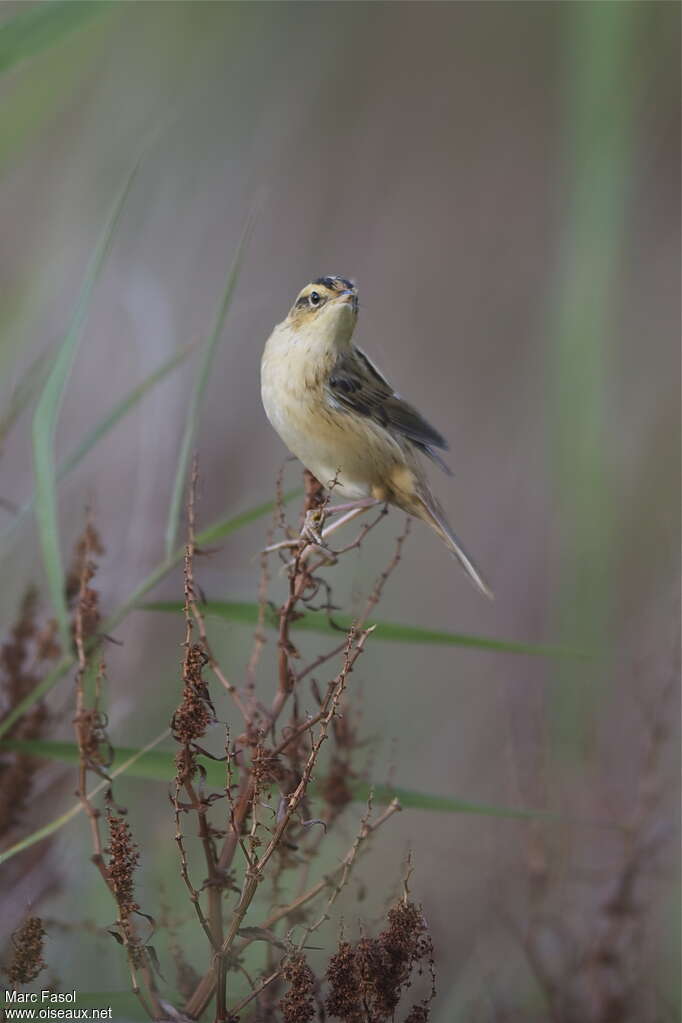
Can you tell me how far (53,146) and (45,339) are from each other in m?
1.41

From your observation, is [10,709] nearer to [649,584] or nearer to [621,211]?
[621,211]

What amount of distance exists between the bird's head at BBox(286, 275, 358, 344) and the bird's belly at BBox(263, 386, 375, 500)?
0.61 feet

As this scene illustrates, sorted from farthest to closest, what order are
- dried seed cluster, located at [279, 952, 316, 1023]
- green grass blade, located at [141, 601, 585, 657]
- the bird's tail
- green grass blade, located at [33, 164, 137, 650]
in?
the bird's tail → green grass blade, located at [141, 601, 585, 657] → green grass blade, located at [33, 164, 137, 650] → dried seed cluster, located at [279, 952, 316, 1023]

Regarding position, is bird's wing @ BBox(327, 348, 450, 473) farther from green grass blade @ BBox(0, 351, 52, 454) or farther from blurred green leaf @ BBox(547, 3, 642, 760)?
green grass blade @ BBox(0, 351, 52, 454)

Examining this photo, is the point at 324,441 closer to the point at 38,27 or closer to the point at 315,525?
the point at 315,525

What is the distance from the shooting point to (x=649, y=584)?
4.64m

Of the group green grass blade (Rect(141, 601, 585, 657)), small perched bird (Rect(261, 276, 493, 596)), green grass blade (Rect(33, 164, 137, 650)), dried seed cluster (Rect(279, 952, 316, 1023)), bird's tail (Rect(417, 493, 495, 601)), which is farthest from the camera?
small perched bird (Rect(261, 276, 493, 596))

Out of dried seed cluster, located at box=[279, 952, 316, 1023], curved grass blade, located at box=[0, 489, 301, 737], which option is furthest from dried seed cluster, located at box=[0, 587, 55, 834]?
dried seed cluster, located at box=[279, 952, 316, 1023]

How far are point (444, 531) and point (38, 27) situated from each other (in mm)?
1225

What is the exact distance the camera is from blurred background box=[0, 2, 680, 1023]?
240 centimetres

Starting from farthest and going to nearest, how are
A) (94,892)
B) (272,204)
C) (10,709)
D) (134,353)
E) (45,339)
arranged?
(272,204) → (134,353) → (45,339) → (94,892) → (10,709)

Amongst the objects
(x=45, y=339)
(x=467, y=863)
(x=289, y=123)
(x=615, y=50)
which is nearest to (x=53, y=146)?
(x=289, y=123)

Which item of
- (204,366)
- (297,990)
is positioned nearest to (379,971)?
(297,990)

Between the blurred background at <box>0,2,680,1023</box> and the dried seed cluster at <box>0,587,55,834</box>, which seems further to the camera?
the blurred background at <box>0,2,680,1023</box>
